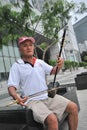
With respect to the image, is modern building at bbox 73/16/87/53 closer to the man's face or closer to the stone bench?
the man's face

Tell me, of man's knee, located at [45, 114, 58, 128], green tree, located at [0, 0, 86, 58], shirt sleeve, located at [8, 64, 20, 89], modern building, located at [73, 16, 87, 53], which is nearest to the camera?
man's knee, located at [45, 114, 58, 128]

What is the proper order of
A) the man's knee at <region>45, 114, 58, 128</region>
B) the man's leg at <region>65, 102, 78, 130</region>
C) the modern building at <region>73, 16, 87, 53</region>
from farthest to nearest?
the modern building at <region>73, 16, 87, 53</region>, the man's leg at <region>65, 102, 78, 130</region>, the man's knee at <region>45, 114, 58, 128</region>

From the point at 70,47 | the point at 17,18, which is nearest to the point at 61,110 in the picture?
the point at 17,18

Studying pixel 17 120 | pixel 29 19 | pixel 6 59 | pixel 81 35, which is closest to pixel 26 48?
pixel 17 120

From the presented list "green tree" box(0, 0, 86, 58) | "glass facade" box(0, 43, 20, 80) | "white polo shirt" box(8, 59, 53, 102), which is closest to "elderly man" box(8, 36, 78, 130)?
"white polo shirt" box(8, 59, 53, 102)

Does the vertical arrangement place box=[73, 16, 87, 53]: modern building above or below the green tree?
above

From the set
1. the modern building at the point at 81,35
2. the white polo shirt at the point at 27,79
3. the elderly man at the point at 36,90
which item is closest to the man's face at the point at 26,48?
the elderly man at the point at 36,90

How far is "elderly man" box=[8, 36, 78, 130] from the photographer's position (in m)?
3.71

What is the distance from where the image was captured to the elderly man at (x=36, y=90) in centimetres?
371

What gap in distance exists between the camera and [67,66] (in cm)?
6172

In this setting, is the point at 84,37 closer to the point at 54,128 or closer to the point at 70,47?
the point at 70,47

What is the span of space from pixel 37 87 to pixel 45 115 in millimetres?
400

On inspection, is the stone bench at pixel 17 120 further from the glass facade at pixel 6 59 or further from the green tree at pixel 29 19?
the glass facade at pixel 6 59

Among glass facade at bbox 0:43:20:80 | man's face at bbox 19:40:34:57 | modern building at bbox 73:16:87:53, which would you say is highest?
modern building at bbox 73:16:87:53
